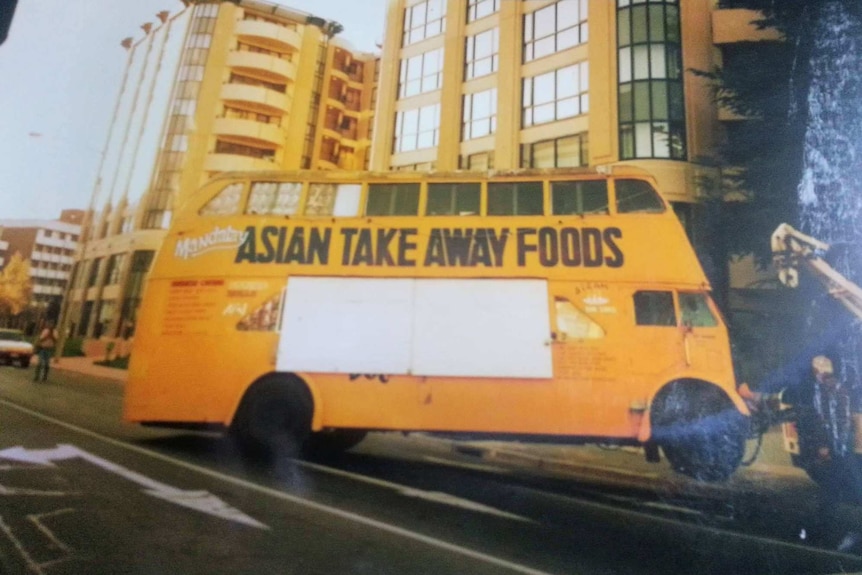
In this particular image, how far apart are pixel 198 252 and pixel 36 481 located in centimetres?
276

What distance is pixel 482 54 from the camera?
16.9 meters

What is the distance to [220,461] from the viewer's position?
4895 millimetres

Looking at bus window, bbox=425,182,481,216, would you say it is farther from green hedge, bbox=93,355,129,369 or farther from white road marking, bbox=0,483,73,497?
green hedge, bbox=93,355,129,369

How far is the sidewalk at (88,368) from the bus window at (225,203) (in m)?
5.89

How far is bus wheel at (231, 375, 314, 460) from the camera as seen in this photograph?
16.6 ft

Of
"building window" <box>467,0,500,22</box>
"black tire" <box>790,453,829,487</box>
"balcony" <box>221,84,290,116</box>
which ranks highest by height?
"building window" <box>467,0,500,22</box>

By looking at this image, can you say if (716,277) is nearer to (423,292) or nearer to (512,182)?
(512,182)

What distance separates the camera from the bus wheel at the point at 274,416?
5066mm

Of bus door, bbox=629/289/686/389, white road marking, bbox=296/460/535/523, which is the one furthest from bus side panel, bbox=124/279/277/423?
bus door, bbox=629/289/686/389

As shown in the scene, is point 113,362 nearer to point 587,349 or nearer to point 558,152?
point 587,349

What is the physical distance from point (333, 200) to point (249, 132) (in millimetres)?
4710

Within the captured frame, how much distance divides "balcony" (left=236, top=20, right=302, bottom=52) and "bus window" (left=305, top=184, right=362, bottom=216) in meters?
6.46

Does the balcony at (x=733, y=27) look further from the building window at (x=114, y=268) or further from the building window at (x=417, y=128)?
the building window at (x=114, y=268)

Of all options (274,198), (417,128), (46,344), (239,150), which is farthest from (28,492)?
(417,128)
